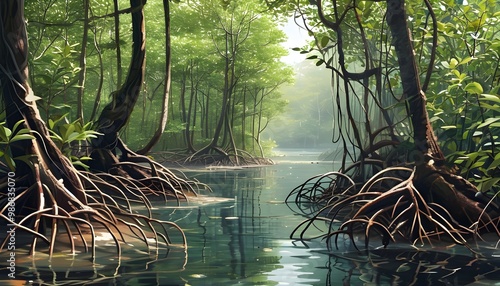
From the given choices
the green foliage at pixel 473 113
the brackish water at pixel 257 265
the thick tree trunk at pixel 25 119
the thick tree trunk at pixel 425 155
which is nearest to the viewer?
the brackish water at pixel 257 265

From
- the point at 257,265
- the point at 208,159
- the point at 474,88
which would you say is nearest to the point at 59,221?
the point at 257,265

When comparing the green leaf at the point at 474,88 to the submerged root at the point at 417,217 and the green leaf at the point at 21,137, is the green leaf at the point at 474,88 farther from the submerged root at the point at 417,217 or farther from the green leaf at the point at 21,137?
the green leaf at the point at 21,137

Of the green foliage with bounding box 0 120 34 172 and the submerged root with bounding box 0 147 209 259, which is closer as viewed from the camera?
the submerged root with bounding box 0 147 209 259

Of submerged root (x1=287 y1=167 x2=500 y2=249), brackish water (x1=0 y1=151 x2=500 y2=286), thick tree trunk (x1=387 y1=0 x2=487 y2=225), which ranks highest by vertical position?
thick tree trunk (x1=387 y1=0 x2=487 y2=225)

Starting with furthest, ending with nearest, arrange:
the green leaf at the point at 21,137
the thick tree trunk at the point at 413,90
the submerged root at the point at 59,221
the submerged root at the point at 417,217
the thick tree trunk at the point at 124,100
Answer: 1. the thick tree trunk at the point at 124,100
2. the thick tree trunk at the point at 413,90
3. the submerged root at the point at 417,217
4. the green leaf at the point at 21,137
5. the submerged root at the point at 59,221

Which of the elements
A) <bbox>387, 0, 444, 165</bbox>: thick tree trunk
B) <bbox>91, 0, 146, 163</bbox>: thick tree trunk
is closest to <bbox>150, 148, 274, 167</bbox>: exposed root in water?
Answer: <bbox>91, 0, 146, 163</bbox>: thick tree trunk

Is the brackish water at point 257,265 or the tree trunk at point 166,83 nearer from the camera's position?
the brackish water at point 257,265

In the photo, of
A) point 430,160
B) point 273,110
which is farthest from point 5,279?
point 273,110

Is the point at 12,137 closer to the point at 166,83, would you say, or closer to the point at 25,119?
the point at 25,119

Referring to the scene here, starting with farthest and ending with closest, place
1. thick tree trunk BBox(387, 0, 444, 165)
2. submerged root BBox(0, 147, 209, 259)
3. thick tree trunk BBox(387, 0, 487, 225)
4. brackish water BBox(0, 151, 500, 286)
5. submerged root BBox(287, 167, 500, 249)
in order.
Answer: thick tree trunk BBox(387, 0, 444, 165) < thick tree trunk BBox(387, 0, 487, 225) < submerged root BBox(287, 167, 500, 249) < submerged root BBox(0, 147, 209, 259) < brackish water BBox(0, 151, 500, 286)

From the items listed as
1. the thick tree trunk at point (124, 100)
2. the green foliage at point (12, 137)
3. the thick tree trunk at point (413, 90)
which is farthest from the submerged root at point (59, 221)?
the thick tree trunk at point (124, 100)

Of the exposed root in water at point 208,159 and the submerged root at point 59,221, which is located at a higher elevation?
the exposed root in water at point 208,159

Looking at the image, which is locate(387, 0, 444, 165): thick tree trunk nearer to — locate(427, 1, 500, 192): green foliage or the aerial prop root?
locate(427, 1, 500, 192): green foliage

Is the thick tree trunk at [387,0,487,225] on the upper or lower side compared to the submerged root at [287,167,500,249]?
upper
